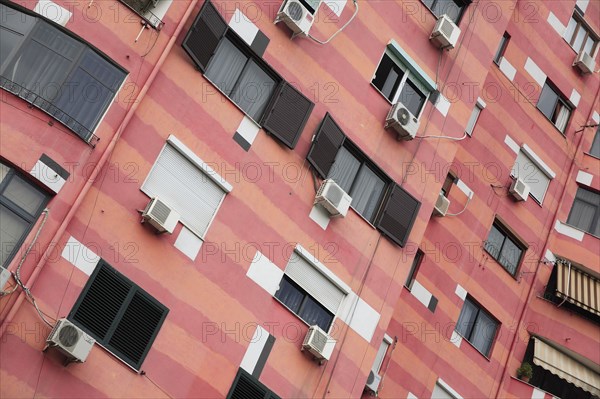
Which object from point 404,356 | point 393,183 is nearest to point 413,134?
point 393,183

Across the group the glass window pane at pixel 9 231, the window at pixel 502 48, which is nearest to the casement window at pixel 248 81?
the glass window pane at pixel 9 231

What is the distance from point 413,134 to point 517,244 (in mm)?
6763

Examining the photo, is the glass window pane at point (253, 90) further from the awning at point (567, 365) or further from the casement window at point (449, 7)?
the awning at point (567, 365)

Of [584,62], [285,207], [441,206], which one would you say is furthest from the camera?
[584,62]

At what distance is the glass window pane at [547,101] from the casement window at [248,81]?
435 inches

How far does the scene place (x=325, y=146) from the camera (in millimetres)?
20422

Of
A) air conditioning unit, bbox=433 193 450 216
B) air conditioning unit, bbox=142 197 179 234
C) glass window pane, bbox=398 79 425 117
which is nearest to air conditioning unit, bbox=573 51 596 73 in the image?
air conditioning unit, bbox=433 193 450 216

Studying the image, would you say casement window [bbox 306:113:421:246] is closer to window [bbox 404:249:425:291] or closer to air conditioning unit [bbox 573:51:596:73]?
window [bbox 404:249:425:291]

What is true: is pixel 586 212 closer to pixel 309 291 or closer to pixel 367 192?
pixel 367 192

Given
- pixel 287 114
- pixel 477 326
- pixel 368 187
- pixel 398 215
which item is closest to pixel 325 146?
pixel 287 114

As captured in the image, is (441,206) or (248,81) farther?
(441,206)

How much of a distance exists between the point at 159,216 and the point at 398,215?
6.56 metres

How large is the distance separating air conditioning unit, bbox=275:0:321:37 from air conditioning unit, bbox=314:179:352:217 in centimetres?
350

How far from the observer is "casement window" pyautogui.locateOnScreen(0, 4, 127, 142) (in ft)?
54.3
